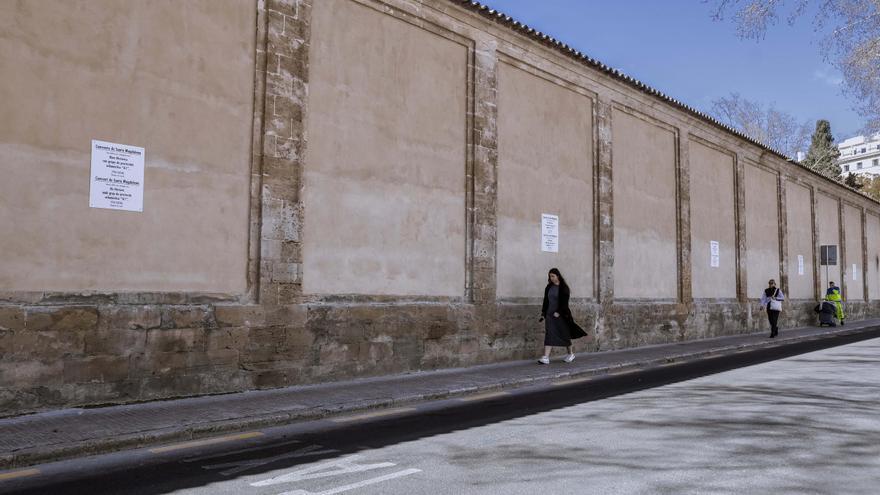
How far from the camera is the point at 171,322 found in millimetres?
7840

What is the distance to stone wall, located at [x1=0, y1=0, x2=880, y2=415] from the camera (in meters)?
7.54

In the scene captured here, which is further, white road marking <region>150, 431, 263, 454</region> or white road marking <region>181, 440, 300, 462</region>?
white road marking <region>150, 431, 263, 454</region>

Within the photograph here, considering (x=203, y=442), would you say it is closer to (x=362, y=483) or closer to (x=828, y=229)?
(x=362, y=483)

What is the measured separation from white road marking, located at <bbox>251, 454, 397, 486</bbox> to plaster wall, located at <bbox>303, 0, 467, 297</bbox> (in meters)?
4.50

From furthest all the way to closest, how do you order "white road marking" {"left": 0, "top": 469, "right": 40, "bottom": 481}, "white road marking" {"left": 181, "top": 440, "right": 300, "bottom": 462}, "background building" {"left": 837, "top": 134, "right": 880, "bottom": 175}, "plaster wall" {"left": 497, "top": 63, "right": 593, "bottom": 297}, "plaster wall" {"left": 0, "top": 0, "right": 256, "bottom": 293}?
"background building" {"left": 837, "top": 134, "right": 880, "bottom": 175}
"plaster wall" {"left": 497, "top": 63, "right": 593, "bottom": 297}
"plaster wall" {"left": 0, "top": 0, "right": 256, "bottom": 293}
"white road marking" {"left": 181, "top": 440, "right": 300, "bottom": 462}
"white road marking" {"left": 0, "top": 469, "right": 40, "bottom": 481}

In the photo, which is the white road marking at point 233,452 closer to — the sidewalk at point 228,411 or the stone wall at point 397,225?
the sidewalk at point 228,411

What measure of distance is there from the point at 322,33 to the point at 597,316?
27.8 feet

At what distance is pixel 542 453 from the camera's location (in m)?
5.33

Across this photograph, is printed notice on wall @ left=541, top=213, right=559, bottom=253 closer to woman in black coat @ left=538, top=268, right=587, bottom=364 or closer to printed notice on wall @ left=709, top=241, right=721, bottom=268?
woman in black coat @ left=538, top=268, right=587, bottom=364

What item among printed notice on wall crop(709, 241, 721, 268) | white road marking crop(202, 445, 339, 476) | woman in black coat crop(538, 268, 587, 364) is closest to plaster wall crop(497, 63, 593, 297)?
woman in black coat crop(538, 268, 587, 364)

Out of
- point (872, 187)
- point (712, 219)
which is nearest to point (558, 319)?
point (712, 219)

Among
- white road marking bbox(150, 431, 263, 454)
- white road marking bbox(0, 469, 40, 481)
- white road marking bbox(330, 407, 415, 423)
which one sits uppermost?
white road marking bbox(330, 407, 415, 423)

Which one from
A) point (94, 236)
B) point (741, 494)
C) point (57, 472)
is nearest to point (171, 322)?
point (94, 236)

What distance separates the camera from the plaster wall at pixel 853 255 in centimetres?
→ 3070
